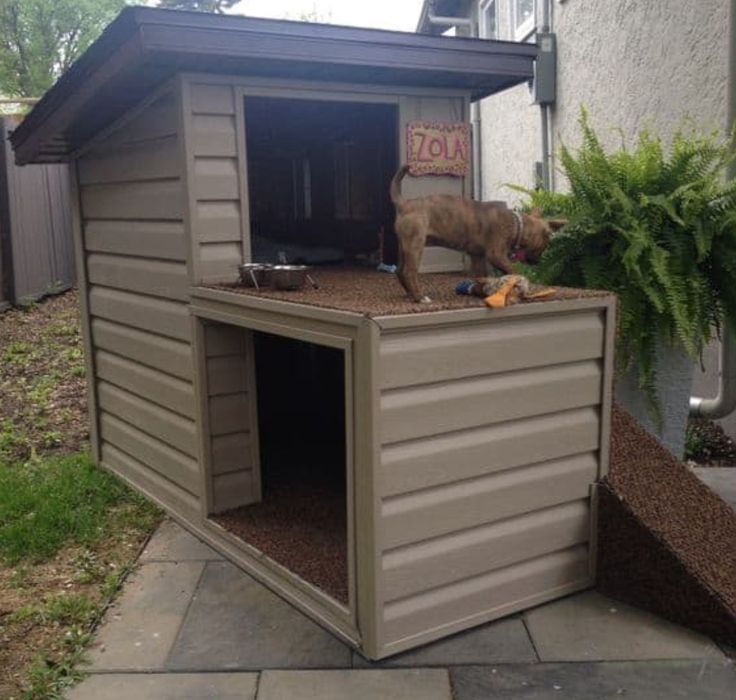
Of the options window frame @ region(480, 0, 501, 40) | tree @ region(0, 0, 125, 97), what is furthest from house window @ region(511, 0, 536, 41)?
tree @ region(0, 0, 125, 97)

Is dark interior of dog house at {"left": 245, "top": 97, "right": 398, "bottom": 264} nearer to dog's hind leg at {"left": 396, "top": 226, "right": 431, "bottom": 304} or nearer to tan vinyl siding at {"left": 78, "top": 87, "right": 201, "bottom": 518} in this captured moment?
tan vinyl siding at {"left": 78, "top": 87, "right": 201, "bottom": 518}

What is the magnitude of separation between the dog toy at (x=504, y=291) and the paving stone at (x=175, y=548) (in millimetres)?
1685

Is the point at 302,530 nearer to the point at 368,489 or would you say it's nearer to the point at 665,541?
the point at 368,489

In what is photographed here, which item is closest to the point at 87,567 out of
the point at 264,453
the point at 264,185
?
the point at 264,453

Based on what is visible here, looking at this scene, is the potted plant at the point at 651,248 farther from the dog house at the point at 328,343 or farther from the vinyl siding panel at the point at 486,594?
the vinyl siding panel at the point at 486,594

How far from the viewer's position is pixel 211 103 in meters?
3.70

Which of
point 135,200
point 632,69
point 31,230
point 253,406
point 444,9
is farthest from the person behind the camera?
point 444,9

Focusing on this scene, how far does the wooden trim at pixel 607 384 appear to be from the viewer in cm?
329

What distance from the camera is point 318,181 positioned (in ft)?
18.3

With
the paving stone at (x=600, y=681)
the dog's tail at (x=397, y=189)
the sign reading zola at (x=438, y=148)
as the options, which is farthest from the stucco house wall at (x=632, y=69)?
the paving stone at (x=600, y=681)

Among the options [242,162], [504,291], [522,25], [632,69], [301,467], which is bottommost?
[301,467]

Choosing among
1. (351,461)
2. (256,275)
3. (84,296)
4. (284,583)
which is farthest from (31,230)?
(351,461)

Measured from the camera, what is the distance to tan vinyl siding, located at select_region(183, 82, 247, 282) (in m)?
3.67

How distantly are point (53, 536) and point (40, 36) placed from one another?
26727mm
